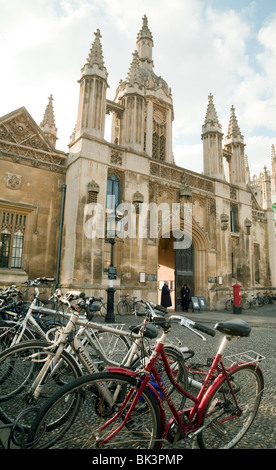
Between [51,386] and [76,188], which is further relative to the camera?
[76,188]

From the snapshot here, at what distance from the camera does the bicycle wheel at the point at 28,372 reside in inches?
96.7

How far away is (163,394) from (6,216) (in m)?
11.7

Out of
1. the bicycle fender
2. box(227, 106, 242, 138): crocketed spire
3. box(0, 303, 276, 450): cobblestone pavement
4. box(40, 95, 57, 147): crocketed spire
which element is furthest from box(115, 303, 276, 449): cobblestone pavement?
box(40, 95, 57, 147): crocketed spire

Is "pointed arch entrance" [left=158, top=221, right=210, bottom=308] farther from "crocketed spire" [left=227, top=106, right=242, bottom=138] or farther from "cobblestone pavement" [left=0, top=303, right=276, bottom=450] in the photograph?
"crocketed spire" [left=227, top=106, right=242, bottom=138]

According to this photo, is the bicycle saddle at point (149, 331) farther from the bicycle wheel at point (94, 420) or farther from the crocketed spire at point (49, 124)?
the crocketed spire at point (49, 124)

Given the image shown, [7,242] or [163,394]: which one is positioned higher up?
[7,242]

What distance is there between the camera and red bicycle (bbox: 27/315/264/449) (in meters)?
1.88

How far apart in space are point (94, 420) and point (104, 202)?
11148 mm

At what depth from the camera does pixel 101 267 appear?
12.2 m

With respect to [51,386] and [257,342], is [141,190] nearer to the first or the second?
[257,342]

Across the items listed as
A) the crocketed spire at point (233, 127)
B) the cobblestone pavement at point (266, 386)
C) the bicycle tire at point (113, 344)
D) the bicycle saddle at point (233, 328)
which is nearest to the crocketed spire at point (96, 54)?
the crocketed spire at point (233, 127)

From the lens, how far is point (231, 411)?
2373 mm

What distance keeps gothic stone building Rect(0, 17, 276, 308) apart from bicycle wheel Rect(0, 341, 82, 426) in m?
7.78
